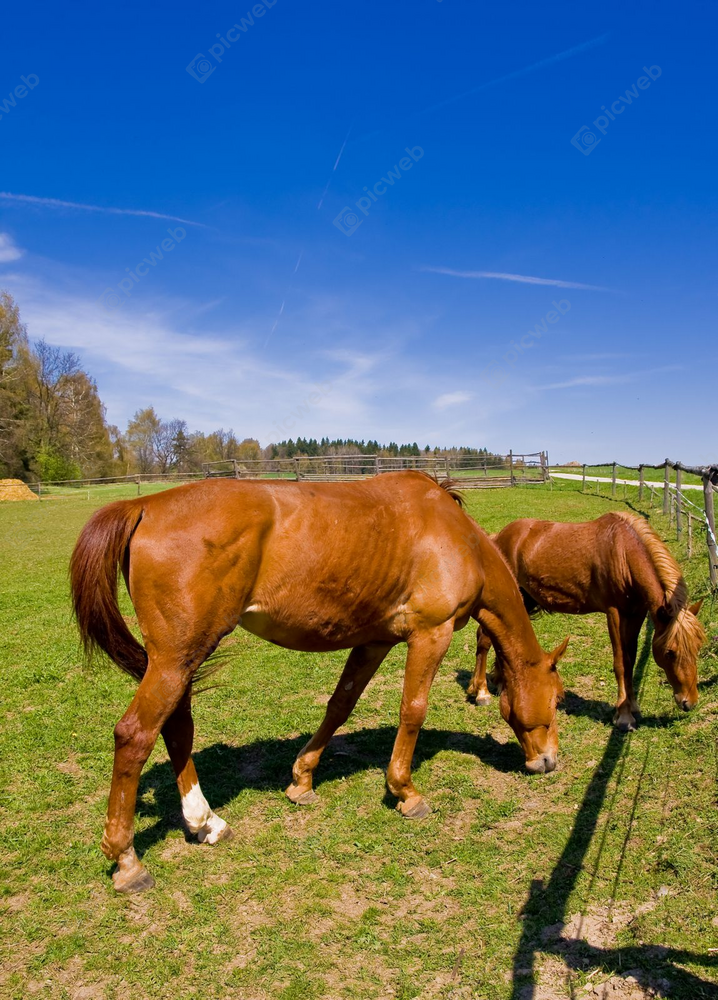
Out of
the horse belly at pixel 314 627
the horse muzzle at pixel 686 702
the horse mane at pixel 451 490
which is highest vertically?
the horse mane at pixel 451 490

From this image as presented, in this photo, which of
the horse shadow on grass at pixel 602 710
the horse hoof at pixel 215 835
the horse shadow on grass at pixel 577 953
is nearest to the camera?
the horse shadow on grass at pixel 577 953

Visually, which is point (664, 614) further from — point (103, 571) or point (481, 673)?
point (103, 571)

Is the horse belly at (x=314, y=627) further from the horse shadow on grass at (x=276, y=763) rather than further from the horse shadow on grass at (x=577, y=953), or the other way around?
the horse shadow on grass at (x=577, y=953)

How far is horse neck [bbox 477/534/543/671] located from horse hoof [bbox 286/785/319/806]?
5.48 ft

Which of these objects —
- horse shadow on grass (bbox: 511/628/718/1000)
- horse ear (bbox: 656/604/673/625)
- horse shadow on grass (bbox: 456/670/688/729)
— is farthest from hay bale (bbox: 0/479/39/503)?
horse shadow on grass (bbox: 511/628/718/1000)

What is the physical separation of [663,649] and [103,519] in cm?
429

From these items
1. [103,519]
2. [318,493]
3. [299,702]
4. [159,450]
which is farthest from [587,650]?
[159,450]

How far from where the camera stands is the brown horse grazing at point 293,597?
3.23 m

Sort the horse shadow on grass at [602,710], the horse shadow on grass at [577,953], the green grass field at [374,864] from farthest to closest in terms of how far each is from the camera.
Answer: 1. the horse shadow on grass at [602,710]
2. the green grass field at [374,864]
3. the horse shadow on grass at [577,953]

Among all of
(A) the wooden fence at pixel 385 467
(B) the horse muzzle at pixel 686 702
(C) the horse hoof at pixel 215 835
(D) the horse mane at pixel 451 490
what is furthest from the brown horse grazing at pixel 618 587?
(A) the wooden fence at pixel 385 467

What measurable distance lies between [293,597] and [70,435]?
51.5 metres

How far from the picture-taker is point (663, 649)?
479cm

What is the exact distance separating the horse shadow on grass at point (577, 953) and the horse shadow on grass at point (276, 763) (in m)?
1.23

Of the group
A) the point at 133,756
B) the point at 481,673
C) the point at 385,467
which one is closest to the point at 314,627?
the point at 133,756
